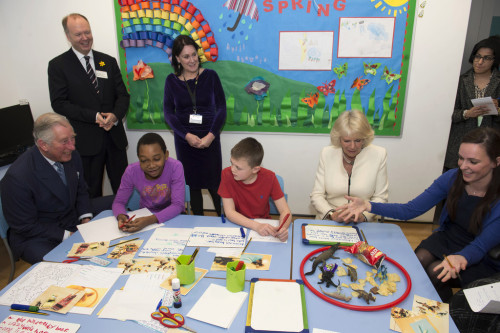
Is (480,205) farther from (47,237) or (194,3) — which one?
(194,3)

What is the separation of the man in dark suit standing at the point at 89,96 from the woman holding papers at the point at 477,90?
329 centimetres

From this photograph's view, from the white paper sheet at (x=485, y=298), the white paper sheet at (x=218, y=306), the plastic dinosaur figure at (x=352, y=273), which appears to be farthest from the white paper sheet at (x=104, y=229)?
the white paper sheet at (x=485, y=298)

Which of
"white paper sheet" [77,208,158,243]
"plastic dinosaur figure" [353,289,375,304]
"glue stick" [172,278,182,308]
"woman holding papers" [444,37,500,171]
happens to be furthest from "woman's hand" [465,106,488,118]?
"glue stick" [172,278,182,308]

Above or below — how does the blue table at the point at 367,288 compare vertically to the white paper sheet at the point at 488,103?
below

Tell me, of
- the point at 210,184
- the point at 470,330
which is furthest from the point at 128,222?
the point at 470,330

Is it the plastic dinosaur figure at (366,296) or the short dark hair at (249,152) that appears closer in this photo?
the plastic dinosaur figure at (366,296)

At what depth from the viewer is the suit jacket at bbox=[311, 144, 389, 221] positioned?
94.2 inches

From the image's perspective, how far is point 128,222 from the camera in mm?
1970

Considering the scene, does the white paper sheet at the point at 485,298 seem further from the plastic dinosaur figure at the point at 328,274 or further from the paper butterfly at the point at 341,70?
the paper butterfly at the point at 341,70

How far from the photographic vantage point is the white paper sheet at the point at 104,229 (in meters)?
1.93

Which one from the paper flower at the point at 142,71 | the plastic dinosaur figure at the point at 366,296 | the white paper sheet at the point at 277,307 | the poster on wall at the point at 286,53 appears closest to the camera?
the white paper sheet at the point at 277,307

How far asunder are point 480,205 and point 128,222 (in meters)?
2.03

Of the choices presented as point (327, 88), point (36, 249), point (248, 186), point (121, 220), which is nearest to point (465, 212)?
point (248, 186)

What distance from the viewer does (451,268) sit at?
5.71ft
